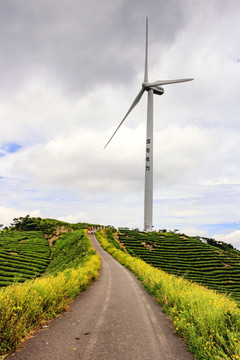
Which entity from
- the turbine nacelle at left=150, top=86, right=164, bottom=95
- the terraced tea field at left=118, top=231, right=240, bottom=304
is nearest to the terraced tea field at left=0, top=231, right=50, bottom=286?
the terraced tea field at left=118, top=231, right=240, bottom=304

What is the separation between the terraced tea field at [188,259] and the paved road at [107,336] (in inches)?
1658

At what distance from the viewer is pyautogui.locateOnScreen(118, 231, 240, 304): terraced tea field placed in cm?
5042

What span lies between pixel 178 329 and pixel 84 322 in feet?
12.4

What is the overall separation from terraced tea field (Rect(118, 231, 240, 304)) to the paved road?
138ft

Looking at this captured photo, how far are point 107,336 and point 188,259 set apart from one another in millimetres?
60877

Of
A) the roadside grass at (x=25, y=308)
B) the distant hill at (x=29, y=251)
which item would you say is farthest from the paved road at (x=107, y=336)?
the distant hill at (x=29, y=251)

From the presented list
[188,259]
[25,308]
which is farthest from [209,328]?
[188,259]

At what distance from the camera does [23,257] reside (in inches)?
2174

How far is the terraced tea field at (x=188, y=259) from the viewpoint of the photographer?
5042cm

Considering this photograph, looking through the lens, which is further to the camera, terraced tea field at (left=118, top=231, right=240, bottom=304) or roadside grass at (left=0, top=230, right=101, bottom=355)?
terraced tea field at (left=118, top=231, right=240, bottom=304)

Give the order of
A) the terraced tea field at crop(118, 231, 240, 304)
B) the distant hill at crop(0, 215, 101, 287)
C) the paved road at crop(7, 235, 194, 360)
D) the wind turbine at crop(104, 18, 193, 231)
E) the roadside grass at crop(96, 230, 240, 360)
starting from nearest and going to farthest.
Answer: the roadside grass at crop(96, 230, 240, 360) < the paved road at crop(7, 235, 194, 360) < the distant hill at crop(0, 215, 101, 287) < the terraced tea field at crop(118, 231, 240, 304) < the wind turbine at crop(104, 18, 193, 231)

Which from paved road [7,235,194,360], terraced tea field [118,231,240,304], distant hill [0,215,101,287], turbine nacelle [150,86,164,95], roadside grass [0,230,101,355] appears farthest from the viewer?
turbine nacelle [150,86,164,95]

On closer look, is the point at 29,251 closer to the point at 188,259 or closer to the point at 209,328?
the point at 188,259

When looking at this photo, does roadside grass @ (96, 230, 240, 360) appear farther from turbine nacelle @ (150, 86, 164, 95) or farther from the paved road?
turbine nacelle @ (150, 86, 164, 95)
